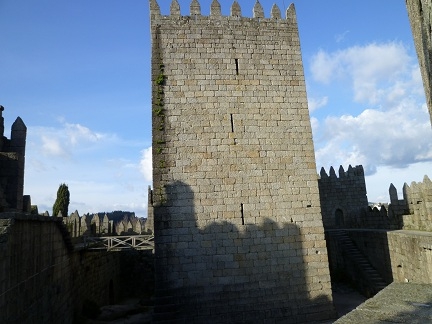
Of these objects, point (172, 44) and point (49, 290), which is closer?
point (49, 290)

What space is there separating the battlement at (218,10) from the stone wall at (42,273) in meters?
7.30

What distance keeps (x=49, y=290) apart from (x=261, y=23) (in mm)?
10211

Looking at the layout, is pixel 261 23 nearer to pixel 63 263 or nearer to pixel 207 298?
pixel 207 298

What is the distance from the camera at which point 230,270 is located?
9.55 m

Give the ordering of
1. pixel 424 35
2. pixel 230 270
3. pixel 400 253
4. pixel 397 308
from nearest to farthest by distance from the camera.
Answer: pixel 424 35
pixel 397 308
pixel 230 270
pixel 400 253

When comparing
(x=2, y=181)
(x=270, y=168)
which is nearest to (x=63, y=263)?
(x=2, y=181)

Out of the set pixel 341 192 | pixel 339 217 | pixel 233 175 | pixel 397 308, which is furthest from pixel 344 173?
pixel 397 308

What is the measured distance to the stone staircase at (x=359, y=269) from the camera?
1302 centimetres

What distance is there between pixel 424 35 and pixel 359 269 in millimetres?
13955

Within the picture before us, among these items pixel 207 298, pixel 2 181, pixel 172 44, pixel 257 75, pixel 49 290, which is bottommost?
pixel 207 298

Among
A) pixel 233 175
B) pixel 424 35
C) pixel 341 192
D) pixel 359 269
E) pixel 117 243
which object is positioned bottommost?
pixel 359 269

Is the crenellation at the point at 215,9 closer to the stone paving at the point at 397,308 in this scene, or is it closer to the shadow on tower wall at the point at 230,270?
the shadow on tower wall at the point at 230,270

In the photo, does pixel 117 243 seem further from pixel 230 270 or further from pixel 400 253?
pixel 400 253

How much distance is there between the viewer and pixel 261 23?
11.5 meters
